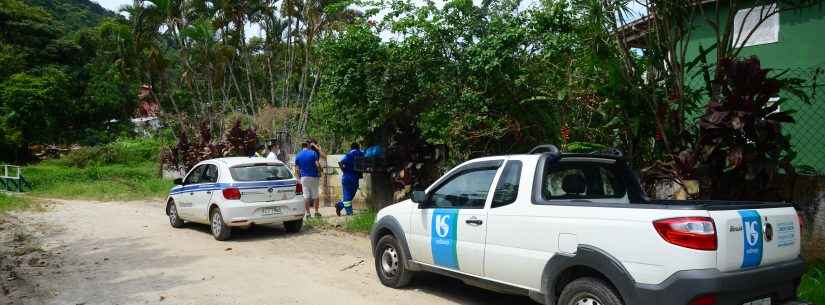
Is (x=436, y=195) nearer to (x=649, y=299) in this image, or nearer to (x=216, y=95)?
(x=649, y=299)

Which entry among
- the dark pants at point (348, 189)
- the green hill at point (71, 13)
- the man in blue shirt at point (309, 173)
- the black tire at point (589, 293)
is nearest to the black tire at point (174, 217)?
the man in blue shirt at point (309, 173)

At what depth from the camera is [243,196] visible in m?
10.2

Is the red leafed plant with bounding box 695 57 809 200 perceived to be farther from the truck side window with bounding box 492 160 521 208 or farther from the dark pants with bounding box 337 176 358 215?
the dark pants with bounding box 337 176 358 215

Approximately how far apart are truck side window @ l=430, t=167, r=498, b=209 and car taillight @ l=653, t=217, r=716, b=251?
1.99 meters

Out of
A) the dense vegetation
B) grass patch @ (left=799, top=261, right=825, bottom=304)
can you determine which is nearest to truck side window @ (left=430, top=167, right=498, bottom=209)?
grass patch @ (left=799, top=261, right=825, bottom=304)

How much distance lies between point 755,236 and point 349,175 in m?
8.99

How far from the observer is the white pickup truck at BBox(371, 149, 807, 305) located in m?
3.84

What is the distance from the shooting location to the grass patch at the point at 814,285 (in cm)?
545

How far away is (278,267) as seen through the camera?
7.95 meters

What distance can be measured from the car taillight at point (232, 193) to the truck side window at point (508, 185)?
19.8 ft

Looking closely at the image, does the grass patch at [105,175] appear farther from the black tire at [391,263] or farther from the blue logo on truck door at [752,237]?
the blue logo on truck door at [752,237]

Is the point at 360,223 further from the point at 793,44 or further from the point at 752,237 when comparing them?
the point at 793,44

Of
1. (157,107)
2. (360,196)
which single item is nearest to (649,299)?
(360,196)

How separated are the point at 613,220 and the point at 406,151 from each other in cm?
750
